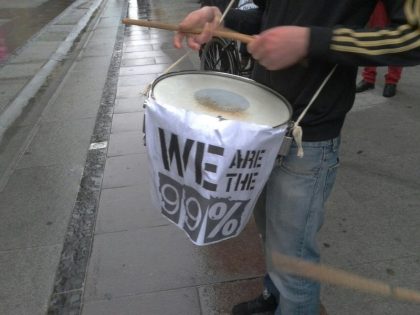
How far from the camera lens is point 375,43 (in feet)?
3.75

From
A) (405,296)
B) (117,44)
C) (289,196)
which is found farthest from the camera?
(117,44)

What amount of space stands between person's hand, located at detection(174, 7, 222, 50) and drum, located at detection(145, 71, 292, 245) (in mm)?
145

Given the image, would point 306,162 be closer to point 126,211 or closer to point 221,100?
point 221,100

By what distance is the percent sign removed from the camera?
50.7 inches

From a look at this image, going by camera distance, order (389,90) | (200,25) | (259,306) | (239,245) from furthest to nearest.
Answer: (389,90), (239,245), (259,306), (200,25)

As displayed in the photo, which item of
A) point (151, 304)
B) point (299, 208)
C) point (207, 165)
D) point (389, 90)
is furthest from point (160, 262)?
point (389, 90)

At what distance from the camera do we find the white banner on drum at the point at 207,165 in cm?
118

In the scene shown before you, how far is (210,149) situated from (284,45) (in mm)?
347

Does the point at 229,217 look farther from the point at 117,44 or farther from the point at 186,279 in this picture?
the point at 117,44

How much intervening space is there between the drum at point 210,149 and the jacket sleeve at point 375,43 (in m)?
0.24

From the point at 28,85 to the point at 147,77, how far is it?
1.66 m

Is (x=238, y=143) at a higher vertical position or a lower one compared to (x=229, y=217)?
higher

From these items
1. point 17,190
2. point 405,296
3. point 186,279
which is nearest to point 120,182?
point 17,190

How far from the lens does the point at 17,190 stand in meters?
3.39
